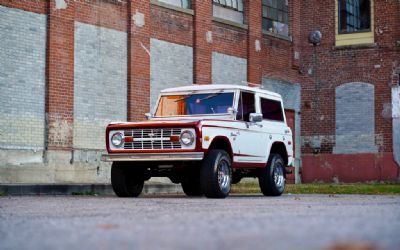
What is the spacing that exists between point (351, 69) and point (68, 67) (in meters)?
11.7

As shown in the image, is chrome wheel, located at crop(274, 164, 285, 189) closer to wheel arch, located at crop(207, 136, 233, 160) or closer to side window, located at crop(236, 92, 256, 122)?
side window, located at crop(236, 92, 256, 122)

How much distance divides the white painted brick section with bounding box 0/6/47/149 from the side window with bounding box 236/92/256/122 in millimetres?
5270

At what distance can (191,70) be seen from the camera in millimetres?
22641

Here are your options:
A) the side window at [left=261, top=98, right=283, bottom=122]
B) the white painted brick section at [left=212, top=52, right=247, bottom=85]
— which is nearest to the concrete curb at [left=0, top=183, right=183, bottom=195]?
the side window at [left=261, top=98, right=283, bottom=122]

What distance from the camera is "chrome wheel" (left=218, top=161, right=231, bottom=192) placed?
44.0ft

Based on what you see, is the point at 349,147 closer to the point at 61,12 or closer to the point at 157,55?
the point at 157,55

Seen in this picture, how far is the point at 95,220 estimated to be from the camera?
7523 millimetres

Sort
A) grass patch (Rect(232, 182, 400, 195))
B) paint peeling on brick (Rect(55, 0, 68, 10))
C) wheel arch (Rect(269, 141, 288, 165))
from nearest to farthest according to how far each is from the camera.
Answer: wheel arch (Rect(269, 141, 288, 165))
grass patch (Rect(232, 182, 400, 195))
paint peeling on brick (Rect(55, 0, 68, 10))

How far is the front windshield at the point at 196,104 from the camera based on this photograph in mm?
14430

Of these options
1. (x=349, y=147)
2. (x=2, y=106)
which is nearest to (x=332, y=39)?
(x=349, y=147)

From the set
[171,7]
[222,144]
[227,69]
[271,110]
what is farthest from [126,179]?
[227,69]

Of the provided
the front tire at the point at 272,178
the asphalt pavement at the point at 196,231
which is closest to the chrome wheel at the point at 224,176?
the front tire at the point at 272,178

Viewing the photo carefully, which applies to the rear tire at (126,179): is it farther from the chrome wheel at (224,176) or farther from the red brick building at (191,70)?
the red brick building at (191,70)

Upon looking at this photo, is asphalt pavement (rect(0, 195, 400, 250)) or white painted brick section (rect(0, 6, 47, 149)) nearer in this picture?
asphalt pavement (rect(0, 195, 400, 250))
